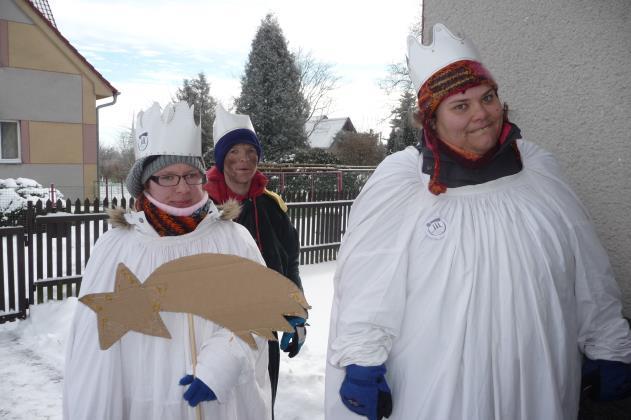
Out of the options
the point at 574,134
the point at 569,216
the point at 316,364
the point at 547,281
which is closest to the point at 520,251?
the point at 547,281

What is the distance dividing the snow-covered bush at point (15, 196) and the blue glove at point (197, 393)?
30.5ft

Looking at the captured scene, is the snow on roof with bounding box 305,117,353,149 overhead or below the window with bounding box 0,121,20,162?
overhead

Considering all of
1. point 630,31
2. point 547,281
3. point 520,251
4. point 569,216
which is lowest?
point 547,281

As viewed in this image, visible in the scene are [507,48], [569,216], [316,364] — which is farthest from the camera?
[316,364]

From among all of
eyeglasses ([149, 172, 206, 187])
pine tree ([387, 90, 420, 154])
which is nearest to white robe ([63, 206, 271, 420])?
eyeglasses ([149, 172, 206, 187])

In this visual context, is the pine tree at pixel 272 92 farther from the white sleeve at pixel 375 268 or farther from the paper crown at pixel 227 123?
the white sleeve at pixel 375 268

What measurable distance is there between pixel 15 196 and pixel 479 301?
11427mm

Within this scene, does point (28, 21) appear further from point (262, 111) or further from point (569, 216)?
point (569, 216)

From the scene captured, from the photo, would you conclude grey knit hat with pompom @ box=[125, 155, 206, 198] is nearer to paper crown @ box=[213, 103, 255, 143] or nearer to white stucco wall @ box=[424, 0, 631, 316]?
paper crown @ box=[213, 103, 255, 143]

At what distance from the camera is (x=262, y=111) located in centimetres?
2156

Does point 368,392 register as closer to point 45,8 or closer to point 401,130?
point 45,8

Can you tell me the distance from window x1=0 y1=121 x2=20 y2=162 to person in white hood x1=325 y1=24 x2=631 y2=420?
612 inches

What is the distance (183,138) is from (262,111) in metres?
20.0

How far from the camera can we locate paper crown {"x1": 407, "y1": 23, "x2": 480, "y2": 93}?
191 centimetres
